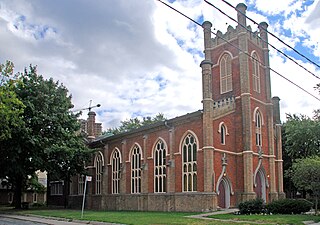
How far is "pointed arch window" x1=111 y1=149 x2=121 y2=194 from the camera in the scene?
41.5 meters

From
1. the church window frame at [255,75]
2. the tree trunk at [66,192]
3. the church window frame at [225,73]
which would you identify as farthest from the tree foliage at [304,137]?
the tree trunk at [66,192]

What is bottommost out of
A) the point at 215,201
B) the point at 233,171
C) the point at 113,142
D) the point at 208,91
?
the point at 215,201

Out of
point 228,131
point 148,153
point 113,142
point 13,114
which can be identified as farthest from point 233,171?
point 13,114

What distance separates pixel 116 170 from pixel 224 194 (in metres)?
13.1

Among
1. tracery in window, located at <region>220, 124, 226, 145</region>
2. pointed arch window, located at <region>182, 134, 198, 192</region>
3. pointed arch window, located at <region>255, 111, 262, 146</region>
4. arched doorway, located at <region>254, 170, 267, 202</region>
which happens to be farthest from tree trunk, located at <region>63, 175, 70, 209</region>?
pointed arch window, located at <region>255, 111, 262, 146</region>

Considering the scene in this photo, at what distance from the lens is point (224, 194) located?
33.4m

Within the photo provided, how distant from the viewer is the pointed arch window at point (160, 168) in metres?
35.5

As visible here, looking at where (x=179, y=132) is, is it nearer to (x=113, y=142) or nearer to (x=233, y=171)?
(x=233, y=171)

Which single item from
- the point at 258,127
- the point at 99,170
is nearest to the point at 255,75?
the point at 258,127

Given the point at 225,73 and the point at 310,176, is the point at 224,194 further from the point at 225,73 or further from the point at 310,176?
the point at 225,73

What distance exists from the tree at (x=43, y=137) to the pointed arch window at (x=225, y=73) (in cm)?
1477

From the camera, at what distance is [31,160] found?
3675cm

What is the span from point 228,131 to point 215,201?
6264mm

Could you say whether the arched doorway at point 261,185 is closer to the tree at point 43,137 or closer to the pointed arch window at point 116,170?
the pointed arch window at point 116,170
